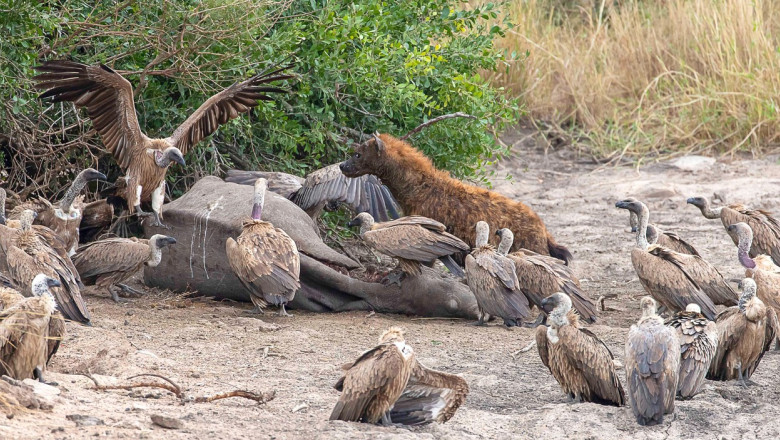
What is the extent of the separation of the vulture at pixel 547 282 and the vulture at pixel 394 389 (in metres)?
1.97

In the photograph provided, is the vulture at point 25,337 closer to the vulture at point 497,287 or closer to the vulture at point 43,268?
the vulture at point 43,268

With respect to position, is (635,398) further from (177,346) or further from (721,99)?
(721,99)

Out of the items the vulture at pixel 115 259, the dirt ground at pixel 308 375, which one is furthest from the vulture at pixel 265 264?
the vulture at pixel 115 259

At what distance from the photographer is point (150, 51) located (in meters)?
7.53

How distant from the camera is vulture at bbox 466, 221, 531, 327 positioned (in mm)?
6301

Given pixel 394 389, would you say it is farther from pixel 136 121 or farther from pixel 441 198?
pixel 136 121

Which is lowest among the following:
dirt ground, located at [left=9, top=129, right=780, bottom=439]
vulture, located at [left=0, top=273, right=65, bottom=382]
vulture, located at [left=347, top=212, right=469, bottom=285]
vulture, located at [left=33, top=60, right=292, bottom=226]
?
dirt ground, located at [left=9, top=129, right=780, bottom=439]

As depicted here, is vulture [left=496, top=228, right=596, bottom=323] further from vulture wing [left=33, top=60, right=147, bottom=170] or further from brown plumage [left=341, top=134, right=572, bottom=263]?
vulture wing [left=33, top=60, right=147, bottom=170]

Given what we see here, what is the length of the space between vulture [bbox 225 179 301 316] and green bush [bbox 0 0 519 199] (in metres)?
1.41

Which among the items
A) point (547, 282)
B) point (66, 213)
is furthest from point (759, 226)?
point (66, 213)

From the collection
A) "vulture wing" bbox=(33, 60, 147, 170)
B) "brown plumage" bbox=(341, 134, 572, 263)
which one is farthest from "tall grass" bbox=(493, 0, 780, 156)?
"vulture wing" bbox=(33, 60, 147, 170)

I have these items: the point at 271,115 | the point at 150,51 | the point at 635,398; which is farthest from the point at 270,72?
the point at 635,398

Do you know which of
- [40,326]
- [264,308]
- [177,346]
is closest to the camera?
[40,326]

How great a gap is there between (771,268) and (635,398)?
2.19m
